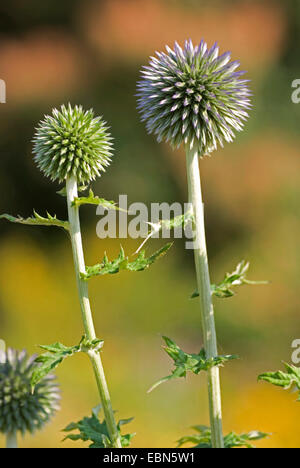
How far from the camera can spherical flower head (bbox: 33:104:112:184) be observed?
1845mm

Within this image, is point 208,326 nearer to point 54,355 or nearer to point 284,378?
point 284,378

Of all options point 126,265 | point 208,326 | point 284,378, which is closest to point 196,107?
point 126,265

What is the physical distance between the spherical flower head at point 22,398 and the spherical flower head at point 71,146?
25.5 inches

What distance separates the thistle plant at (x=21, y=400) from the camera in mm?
1859

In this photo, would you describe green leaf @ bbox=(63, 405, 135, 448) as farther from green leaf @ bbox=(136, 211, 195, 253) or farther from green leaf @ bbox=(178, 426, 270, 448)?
green leaf @ bbox=(136, 211, 195, 253)

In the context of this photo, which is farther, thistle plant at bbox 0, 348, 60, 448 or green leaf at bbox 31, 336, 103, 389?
thistle plant at bbox 0, 348, 60, 448

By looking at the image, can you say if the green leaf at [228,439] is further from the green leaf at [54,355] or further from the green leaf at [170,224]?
the green leaf at [170,224]

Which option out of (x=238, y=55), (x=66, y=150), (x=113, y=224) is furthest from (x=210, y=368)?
(x=238, y=55)

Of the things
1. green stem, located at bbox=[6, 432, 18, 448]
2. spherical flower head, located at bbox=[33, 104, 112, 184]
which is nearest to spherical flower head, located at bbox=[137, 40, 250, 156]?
spherical flower head, located at bbox=[33, 104, 112, 184]

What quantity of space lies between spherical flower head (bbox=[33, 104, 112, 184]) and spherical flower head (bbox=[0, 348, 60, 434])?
65 cm

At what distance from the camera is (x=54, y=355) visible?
161cm

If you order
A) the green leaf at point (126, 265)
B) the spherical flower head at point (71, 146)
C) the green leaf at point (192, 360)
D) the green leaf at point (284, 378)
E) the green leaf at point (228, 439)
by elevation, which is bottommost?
the green leaf at point (228, 439)

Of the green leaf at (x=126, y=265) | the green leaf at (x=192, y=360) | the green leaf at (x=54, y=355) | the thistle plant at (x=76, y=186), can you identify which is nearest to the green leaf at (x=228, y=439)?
the thistle plant at (x=76, y=186)
